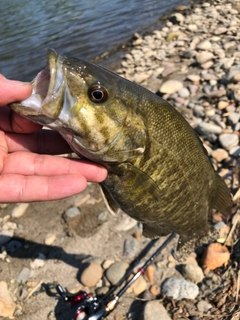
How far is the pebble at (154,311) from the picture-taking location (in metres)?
3.46

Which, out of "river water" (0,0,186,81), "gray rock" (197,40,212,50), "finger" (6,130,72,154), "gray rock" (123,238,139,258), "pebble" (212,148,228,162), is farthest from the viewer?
"river water" (0,0,186,81)

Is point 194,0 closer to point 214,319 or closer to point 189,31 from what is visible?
point 189,31

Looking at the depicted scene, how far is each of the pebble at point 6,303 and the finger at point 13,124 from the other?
192cm

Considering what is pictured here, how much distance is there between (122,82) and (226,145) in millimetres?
3128

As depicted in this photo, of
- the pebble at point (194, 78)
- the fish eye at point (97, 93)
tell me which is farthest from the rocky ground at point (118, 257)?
the fish eye at point (97, 93)

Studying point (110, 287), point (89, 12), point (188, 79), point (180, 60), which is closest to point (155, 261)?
point (110, 287)

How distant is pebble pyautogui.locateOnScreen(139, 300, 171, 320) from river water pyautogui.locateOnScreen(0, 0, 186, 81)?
853 centimetres

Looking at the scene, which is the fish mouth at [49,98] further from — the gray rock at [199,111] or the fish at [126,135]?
the gray rock at [199,111]

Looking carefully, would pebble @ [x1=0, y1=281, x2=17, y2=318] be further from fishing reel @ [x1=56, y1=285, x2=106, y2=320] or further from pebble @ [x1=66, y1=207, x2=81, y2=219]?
pebble @ [x1=66, y1=207, x2=81, y2=219]

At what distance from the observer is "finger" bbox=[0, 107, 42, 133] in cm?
299

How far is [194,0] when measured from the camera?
646 inches

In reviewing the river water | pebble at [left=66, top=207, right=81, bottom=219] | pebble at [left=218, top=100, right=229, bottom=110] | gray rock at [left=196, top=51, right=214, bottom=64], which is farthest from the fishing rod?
the river water

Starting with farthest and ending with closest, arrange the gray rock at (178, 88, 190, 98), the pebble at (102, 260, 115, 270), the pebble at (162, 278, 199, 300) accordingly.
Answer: the gray rock at (178, 88, 190, 98) < the pebble at (102, 260, 115, 270) < the pebble at (162, 278, 199, 300)

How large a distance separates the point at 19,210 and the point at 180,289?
2.47 meters
